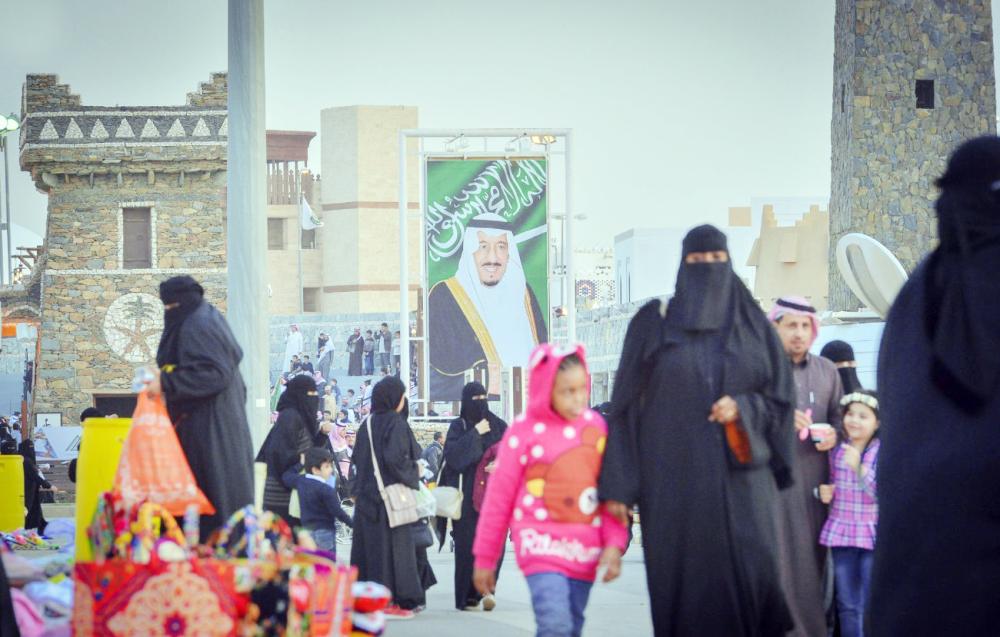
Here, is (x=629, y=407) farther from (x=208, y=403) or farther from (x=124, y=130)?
(x=124, y=130)

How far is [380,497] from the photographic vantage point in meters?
10.9

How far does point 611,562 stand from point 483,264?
47.6 feet

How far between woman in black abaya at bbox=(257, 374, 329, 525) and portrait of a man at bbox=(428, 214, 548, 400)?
9233mm

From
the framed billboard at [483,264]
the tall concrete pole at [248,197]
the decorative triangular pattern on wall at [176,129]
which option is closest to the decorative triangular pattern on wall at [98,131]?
the decorative triangular pattern on wall at [176,129]

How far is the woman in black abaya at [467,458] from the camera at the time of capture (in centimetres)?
1159

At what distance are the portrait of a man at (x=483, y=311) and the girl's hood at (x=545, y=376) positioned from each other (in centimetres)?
1420

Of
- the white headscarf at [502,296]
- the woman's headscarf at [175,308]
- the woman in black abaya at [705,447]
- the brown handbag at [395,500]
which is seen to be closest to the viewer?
the woman in black abaya at [705,447]

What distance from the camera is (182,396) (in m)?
6.73

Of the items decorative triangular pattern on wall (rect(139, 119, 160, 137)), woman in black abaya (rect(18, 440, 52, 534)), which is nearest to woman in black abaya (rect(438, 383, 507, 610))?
woman in black abaya (rect(18, 440, 52, 534))

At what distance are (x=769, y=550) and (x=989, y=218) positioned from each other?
6.16 ft

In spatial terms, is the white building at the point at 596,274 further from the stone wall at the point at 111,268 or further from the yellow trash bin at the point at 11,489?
the yellow trash bin at the point at 11,489

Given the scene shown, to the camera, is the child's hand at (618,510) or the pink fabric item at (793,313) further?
the pink fabric item at (793,313)

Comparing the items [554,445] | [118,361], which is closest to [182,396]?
[554,445]

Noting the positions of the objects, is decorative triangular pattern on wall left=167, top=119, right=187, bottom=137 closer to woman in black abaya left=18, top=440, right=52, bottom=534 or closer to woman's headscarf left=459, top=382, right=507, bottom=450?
woman in black abaya left=18, top=440, right=52, bottom=534
